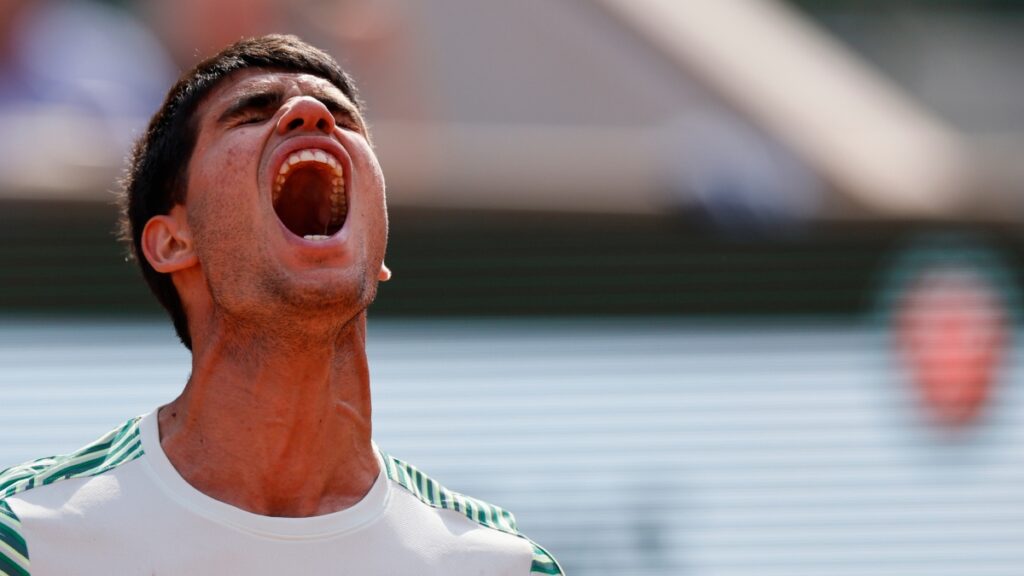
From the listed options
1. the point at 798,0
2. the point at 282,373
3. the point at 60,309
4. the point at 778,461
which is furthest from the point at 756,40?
the point at 282,373

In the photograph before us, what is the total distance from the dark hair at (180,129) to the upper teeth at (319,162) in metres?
0.22

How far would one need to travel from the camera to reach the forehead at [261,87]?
3848 mm

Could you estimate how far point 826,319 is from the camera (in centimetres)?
1077

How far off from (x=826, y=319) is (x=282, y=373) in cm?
736

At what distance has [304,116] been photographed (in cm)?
377

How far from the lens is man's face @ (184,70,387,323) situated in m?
3.64

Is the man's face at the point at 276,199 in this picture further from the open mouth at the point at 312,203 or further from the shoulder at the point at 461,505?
the shoulder at the point at 461,505

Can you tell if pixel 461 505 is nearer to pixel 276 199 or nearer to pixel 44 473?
pixel 276 199

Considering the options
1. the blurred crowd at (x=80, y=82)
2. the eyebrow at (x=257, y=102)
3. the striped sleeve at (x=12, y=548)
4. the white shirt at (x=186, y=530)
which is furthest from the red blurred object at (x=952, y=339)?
the striped sleeve at (x=12, y=548)

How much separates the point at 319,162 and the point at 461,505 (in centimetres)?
75

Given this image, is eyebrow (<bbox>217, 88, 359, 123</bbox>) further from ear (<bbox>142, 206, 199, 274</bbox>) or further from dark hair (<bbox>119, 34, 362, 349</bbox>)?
ear (<bbox>142, 206, 199, 274</bbox>)

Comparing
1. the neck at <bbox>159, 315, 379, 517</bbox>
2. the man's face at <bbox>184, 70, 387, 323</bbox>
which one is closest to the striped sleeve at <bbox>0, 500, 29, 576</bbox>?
the neck at <bbox>159, 315, 379, 517</bbox>

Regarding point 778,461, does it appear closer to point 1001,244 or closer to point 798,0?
point 1001,244

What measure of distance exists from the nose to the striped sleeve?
91 centimetres
